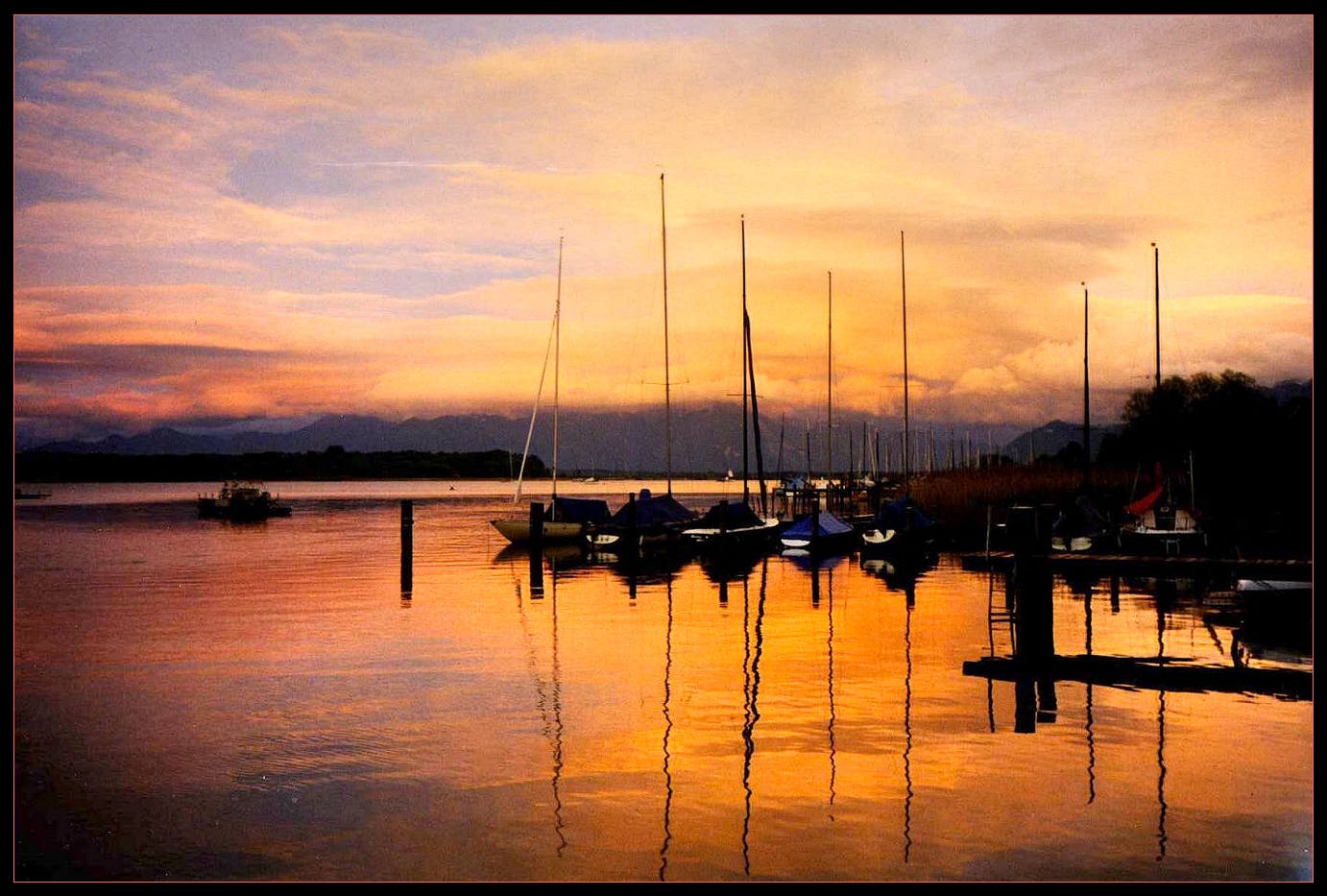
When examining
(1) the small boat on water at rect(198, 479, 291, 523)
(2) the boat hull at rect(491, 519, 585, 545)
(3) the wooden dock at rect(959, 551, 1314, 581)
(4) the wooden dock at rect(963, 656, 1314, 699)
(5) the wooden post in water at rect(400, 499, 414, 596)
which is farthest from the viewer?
(1) the small boat on water at rect(198, 479, 291, 523)

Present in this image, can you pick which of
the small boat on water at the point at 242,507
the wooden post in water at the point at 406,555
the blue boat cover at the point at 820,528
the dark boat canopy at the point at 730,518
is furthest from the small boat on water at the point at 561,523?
the small boat on water at the point at 242,507

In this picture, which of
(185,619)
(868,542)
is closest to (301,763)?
(185,619)

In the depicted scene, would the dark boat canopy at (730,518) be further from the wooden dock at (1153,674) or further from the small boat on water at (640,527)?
the wooden dock at (1153,674)

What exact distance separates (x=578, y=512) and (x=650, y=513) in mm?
4149

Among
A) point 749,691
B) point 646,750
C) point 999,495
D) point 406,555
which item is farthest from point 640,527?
point 646,750

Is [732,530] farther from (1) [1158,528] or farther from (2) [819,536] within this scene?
(1) [1158,528]

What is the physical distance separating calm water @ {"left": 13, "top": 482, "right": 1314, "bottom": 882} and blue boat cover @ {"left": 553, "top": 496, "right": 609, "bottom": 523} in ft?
81.6

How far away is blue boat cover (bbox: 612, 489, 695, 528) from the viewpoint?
52594 mm

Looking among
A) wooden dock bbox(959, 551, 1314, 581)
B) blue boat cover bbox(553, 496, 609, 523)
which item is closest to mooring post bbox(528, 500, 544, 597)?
blue boat cover bbox(553, 496, 609, 523)

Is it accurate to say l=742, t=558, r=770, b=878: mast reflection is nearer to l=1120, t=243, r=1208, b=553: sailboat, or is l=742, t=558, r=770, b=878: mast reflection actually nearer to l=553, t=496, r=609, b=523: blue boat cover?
l=1120, t=243, r=1208, b=553: sailboat

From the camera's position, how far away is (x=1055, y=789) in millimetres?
13195

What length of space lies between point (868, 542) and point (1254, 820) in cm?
3570

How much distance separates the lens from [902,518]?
49.0 meters
